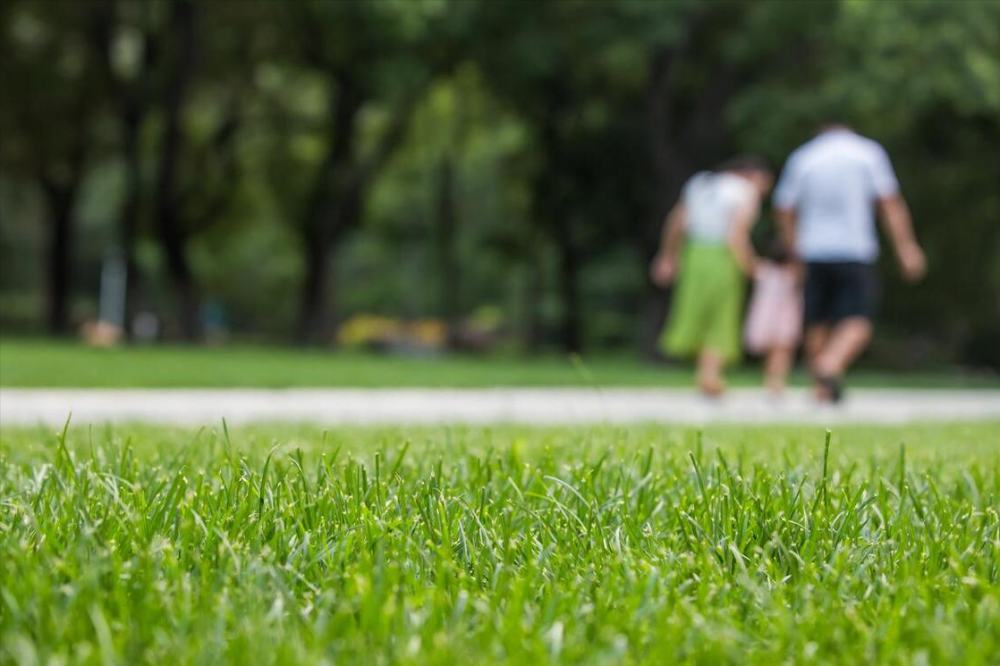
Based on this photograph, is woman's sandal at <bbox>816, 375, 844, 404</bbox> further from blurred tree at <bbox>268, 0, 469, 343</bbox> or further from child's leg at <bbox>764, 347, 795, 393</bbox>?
blurred tree at <bbox>268, 0, 469, 343</bbox>

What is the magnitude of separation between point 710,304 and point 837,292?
148 centimetres

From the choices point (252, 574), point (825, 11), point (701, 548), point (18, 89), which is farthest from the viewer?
point (18, 89)

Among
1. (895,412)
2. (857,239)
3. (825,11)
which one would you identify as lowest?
(895,412)

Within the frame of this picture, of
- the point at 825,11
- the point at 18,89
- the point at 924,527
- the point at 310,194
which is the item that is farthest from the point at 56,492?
the point at 310,194

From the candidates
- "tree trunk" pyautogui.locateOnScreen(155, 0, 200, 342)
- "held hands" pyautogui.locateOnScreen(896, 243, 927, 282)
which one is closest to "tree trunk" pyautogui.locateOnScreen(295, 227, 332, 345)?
"tree trunk" pyautogui.locateOnScreen(155, 0, 200, 342)

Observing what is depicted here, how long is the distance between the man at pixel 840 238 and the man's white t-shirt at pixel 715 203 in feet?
2.90

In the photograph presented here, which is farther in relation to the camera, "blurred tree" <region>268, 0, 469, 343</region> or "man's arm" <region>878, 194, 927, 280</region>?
"blurred tree" <region>268, 0, 469, 343</region>

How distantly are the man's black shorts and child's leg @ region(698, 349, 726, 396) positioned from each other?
3.76 feet

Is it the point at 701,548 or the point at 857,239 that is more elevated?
the point at 857,239

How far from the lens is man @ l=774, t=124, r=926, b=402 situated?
9.58m

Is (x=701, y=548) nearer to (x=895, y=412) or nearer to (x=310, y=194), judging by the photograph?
(x=895, y=412)

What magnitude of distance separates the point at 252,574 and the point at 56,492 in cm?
79

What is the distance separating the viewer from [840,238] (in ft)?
31.5

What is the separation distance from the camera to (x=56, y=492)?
2582 millimetres
